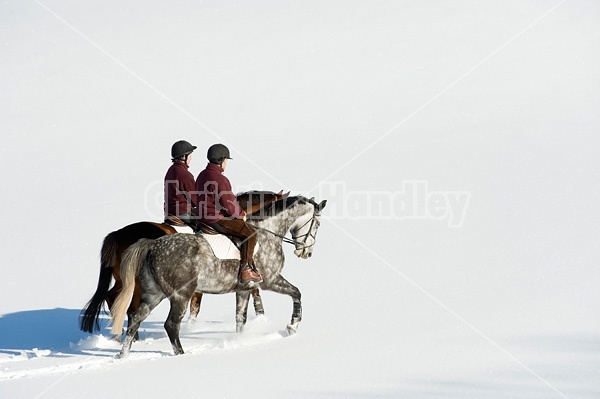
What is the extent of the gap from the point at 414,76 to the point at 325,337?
137 feet

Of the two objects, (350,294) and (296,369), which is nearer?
(296,369)

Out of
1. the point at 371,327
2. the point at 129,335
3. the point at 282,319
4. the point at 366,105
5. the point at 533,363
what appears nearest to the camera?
the point at 533,363

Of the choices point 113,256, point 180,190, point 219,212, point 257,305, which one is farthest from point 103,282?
point 257,305

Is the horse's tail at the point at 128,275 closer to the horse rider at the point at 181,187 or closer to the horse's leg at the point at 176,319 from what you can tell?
the horse's leg at the point at 176,319

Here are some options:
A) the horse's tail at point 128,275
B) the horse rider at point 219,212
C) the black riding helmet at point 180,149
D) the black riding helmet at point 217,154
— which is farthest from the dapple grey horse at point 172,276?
the black riding helmet at point 180,149

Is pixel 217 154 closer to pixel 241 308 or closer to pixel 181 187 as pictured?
pixel 181 187

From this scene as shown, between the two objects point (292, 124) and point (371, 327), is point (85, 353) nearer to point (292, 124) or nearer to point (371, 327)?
point (371, 327)

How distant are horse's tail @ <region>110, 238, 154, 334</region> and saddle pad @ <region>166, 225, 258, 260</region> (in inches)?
34.5

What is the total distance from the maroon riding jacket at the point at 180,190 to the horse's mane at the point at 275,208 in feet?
3.74

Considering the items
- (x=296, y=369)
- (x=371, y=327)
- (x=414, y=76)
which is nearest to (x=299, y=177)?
(x=371, y=327)

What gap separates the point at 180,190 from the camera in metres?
12.6

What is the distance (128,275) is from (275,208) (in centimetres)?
293

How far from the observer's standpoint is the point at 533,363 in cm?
967

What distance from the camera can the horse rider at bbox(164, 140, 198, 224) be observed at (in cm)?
1252
